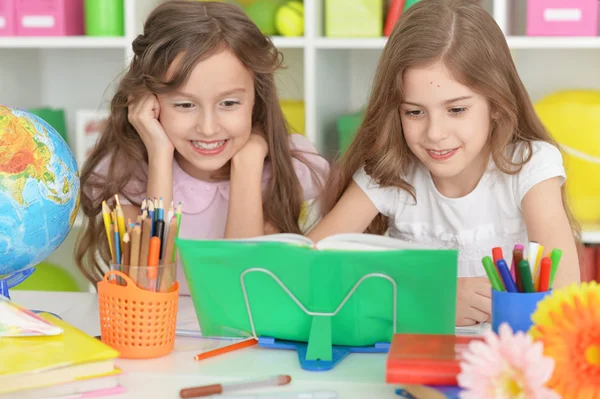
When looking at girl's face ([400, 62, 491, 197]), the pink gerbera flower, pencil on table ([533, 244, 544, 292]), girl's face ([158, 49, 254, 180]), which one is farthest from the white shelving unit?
the pink gerbera flower

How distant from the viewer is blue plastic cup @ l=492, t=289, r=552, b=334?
894 mm

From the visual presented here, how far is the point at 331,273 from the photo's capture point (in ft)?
3.36

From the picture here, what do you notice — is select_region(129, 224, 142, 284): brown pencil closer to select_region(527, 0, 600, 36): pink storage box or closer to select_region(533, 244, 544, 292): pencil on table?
select_region(533, 244, 544, 292): pencil on table

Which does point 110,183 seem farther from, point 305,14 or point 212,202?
point 305,14

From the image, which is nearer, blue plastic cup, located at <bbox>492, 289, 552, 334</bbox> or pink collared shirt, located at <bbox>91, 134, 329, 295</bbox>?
blue plastic cup, located at <bbox>492, 289, 552, 334</bbox>

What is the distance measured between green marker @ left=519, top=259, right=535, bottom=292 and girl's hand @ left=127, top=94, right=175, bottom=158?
37.1 inches

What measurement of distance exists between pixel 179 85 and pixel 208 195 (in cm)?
34

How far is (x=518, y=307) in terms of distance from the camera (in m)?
0.90

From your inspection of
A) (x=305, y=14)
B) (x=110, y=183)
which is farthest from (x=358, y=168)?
(x=305, y=14)

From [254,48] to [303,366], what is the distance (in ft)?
2.67

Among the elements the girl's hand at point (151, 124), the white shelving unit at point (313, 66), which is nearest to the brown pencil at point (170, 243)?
the girl's hand at point (151, 124)

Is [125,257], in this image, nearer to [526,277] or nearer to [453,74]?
[526,277]

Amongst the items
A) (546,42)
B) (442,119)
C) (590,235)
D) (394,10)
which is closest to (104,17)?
(394,10)

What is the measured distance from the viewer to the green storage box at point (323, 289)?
3.33 feet
